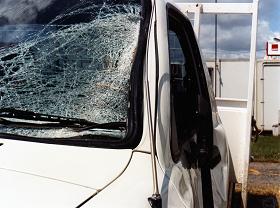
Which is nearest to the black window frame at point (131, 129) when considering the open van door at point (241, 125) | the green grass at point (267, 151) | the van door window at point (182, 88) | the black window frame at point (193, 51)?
the van door window at point (182, 88)

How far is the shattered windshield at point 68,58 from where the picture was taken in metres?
2.38

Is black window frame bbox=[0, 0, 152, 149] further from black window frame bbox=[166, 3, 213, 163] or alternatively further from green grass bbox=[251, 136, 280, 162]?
green grass bbox=[251, 136, 280, 162]

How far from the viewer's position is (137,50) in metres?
2.36

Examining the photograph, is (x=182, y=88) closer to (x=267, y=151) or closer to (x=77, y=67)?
(x=77, y=67)

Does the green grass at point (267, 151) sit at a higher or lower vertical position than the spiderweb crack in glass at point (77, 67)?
lower

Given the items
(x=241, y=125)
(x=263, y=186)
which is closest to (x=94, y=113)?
(x=241, y=125)

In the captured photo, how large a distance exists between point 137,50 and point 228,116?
208 centimetres

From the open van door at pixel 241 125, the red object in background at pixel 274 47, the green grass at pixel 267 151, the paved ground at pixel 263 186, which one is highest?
the red object in background at pixel 274 47

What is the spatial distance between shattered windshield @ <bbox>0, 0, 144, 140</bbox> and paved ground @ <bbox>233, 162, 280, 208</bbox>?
2.29 m

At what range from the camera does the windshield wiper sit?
2297mm

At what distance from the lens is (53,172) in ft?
6.45

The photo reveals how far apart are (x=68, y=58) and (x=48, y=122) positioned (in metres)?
0.35

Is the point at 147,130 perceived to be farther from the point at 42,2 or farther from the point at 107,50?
the point at 42,2

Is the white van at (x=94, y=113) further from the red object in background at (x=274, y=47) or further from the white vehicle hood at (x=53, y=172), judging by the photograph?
the red object in background at (x=274, y=47)
